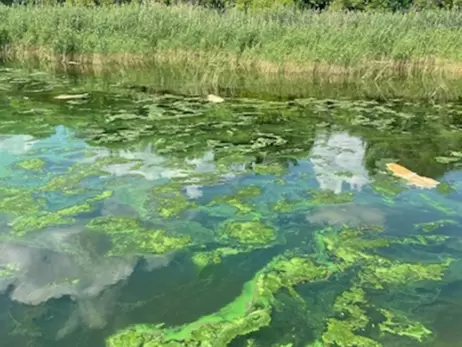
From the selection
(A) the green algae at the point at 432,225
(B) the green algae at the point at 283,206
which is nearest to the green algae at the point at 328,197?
(B) the green algae at the point at 283,206

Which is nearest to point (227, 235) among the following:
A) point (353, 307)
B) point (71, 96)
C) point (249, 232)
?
point (249, 232)

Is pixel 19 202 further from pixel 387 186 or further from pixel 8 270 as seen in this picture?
pixel 387 186

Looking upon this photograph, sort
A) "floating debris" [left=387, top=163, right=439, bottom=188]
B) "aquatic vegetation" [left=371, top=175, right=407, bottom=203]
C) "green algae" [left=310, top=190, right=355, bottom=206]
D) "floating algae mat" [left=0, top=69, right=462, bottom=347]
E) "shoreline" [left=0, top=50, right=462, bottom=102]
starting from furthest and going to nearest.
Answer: "shoreline" [left=0, top=50, right=462, bottom=102], "floating debris" [left=387, top=163, right=439, bottom=188], "aquatic vegetation" [left=371, top=175, right=407, bottom=203], "green algae" [left=310, top=190, right=355, bottom=206], "floating algae mat" [left=0, top=69, right=462, bottom=347]

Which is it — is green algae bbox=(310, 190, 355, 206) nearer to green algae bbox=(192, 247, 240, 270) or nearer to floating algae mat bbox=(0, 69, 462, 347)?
floating algae mat bbox=(0, 69, 462, 347)

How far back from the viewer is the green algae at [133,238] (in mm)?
3195

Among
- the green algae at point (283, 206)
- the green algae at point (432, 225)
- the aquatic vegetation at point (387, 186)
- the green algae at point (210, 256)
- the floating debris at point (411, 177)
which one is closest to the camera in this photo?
the green algae at point (210, 256)

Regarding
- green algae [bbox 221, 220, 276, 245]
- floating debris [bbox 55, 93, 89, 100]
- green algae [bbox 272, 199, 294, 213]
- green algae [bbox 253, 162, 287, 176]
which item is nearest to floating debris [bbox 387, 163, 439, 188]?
green algae [bbox 253, 162, 287, 176]

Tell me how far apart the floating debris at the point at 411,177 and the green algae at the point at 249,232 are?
162 cm

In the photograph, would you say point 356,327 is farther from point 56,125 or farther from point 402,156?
point 56,125

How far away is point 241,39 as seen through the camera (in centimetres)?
1090

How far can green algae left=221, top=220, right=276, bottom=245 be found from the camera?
11.0 feet

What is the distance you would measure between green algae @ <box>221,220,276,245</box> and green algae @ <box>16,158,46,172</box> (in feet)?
6.60

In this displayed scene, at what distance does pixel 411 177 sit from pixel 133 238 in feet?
8.51

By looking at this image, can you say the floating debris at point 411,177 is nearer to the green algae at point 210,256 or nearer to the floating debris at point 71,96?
the green algae at point 210,256
